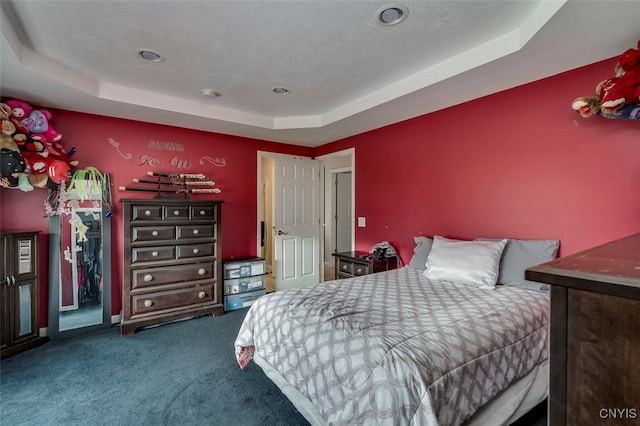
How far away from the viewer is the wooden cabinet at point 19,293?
99.9 inches

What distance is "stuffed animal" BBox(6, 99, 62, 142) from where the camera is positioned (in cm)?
266

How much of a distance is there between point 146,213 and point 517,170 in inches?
142

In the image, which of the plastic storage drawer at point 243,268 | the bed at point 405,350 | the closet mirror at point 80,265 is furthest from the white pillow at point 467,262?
the closet mirror at point 80,265

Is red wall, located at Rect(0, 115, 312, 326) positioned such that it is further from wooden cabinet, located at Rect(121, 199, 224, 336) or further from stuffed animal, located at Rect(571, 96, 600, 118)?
stuffed animal, located at Rect(571, 96, 600, 118)

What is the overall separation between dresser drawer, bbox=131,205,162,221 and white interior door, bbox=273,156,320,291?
5.37 ft

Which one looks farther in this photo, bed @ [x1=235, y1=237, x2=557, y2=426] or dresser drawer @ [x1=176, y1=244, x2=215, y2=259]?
dresser drawer @ [x1=176, y1=244, x2=215, y2=259]

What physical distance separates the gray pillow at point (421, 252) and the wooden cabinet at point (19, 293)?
3599 millimetres

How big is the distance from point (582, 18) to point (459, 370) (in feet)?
6.49

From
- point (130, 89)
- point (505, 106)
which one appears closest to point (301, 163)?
point (130, 89)

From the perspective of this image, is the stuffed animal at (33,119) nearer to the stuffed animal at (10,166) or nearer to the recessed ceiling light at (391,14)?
the stuffed animal at (10,166)

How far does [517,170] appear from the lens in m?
2.57

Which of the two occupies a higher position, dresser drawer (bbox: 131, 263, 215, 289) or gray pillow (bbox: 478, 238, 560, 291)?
gray pillow (bbox: 478, 238, 560, 291)

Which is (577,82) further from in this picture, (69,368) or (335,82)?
(69,368)

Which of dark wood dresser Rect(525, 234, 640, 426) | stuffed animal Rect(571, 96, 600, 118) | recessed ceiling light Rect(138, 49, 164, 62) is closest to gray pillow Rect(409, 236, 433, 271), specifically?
stuffed animal Rect(571, 96, 600, 118)
